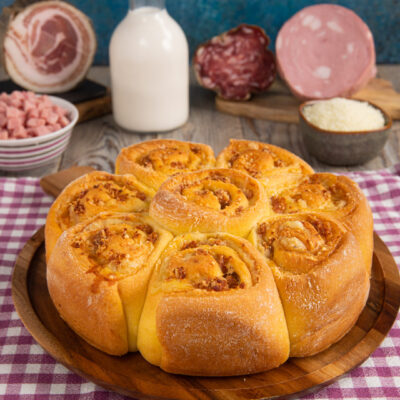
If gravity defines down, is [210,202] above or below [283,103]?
above

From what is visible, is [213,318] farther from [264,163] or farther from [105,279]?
[264,163]

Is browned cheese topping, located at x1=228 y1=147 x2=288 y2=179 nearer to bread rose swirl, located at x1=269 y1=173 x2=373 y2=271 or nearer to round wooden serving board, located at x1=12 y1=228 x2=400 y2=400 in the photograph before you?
bread rose swirl, located at x1=269 y1=173 x2=373 y2=271

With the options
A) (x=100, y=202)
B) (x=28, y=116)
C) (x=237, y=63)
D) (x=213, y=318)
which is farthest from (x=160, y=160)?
(x=237, y=63)

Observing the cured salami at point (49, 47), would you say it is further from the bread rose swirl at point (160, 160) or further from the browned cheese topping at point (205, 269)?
the browned cheese topping at point (205, 269)

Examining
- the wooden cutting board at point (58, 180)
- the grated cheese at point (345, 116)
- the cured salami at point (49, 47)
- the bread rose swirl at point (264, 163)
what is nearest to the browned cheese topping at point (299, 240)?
the bread rose swirl at point (264, 163)

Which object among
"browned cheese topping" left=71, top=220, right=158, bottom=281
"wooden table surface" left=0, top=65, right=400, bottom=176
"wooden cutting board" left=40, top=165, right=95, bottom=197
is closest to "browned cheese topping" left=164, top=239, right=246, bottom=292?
"browned cheese topping" left=71, top=220, right=158, bottom=281

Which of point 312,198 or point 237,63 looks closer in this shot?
point 312,198
